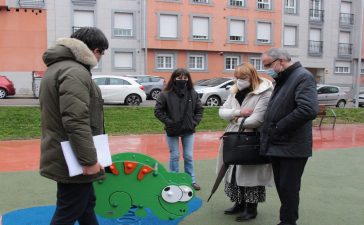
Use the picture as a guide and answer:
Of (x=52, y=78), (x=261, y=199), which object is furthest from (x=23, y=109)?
(x=52, y=78)

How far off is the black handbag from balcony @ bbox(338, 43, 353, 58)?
4027cm

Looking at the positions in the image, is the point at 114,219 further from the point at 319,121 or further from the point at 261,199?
the point at 319,121

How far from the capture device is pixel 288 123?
4012 millimetres

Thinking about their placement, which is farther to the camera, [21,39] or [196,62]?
[196,62]

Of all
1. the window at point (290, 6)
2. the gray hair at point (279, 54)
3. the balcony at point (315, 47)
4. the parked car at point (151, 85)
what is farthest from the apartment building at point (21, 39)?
the gray hair at point (279, 54)

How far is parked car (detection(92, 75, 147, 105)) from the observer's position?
19.3 metres

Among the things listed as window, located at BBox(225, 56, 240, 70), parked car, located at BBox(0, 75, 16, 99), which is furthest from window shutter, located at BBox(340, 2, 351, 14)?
parked car, located at BBox(0, 75, 16, 99)

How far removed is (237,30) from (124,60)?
9.71m

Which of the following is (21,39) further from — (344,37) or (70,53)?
(70,53)

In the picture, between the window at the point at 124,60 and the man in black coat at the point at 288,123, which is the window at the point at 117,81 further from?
the man in black coat at the point at 288,123

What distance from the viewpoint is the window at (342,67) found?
→ 42.2 meters

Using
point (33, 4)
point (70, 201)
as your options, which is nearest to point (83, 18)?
point (33, 4)

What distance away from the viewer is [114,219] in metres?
4.41

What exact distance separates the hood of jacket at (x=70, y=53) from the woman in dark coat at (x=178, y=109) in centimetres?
277
